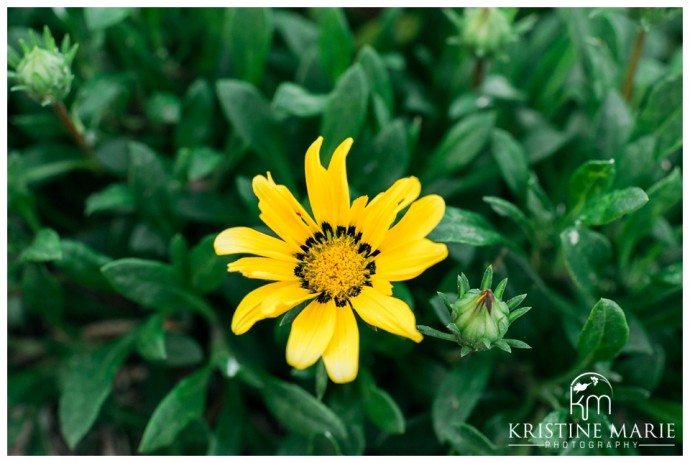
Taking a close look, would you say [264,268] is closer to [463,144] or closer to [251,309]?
[251,309]

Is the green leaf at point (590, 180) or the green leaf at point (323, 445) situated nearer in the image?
the green leaf at point (590, 180)

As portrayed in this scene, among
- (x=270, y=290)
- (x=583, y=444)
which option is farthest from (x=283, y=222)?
(x=583, y=444)

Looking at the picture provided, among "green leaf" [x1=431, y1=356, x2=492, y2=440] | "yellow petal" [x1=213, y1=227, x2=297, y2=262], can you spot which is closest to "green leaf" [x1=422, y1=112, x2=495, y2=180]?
"green leaf" [x1=431, y1=356, x2=492, y2=440]

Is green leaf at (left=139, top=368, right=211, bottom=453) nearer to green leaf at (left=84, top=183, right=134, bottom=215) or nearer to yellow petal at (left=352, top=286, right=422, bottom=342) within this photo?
green leaf at (left=84, top=183, right=134, bottom=215)

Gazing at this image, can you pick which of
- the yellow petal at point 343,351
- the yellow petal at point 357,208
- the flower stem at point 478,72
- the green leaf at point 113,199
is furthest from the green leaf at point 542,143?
the green leaf at point 113,199

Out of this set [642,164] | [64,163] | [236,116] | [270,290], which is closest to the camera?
[270,290]

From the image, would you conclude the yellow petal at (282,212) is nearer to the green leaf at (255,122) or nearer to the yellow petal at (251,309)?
the yellow petal at (251,309)
